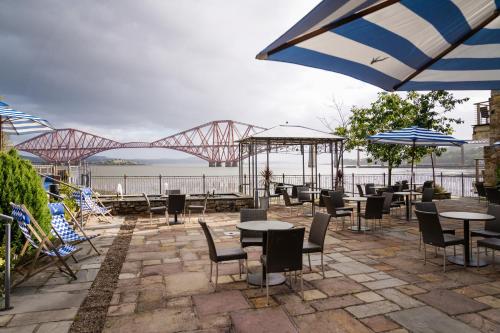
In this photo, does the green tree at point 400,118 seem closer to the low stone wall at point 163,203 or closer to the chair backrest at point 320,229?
the low stone wall at point 163,203

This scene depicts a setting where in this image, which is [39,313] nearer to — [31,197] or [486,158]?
[31,197]

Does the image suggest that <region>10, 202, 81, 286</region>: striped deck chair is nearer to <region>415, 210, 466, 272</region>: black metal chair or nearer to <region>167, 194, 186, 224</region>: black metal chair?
<region>167, 194, 186, 224</region>: black metal chair

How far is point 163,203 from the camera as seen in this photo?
346 inches

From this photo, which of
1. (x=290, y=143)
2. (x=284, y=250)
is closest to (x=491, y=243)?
(x=284, y=250)

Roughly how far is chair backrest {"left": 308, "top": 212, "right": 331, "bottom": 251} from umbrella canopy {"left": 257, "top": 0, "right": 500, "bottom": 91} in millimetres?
1776

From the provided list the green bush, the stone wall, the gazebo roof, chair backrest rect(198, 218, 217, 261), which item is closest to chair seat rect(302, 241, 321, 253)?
chair backrest rect(198, 218, 217, 261)

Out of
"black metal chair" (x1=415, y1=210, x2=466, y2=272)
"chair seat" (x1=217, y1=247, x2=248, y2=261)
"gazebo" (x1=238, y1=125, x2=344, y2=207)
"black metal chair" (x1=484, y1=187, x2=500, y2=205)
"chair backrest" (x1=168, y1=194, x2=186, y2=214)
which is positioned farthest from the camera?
"gazebo" (x1=238, y1=125, x2=344, y2=207)

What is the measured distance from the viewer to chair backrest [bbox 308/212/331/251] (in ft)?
12.0

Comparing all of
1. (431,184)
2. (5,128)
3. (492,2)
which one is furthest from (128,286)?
(431,184)

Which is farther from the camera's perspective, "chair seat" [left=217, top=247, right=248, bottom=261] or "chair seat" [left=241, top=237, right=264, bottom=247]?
"chair seat" [left=241, top=237, right=264, bottom=247]

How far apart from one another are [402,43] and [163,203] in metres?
7.79

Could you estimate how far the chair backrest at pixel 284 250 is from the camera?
3.02 m

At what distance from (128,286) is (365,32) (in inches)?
130

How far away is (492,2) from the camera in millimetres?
1680
